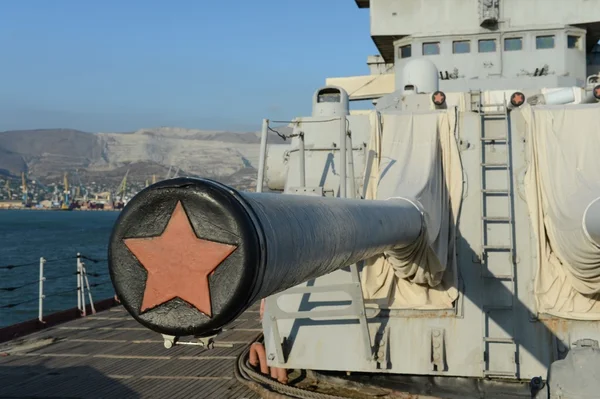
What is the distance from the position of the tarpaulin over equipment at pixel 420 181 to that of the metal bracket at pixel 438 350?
232 mm

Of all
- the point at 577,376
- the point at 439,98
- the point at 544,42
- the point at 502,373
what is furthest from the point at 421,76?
the point at 577,376

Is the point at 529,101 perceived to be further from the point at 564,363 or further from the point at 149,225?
the point at 149,225

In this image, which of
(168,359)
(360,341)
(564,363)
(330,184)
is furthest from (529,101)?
(168,359)

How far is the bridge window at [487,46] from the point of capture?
39.1 feet

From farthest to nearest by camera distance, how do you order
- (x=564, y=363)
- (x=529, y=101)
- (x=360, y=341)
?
1. (x=529, y=101)
2. (x=360, y=341)
3. (x=564, y=363)

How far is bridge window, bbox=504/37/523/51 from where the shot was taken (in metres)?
11.8

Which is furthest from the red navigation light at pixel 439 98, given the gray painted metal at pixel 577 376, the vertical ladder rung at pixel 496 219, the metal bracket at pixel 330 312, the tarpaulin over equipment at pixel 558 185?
the gray painted metal at pixel 577 376

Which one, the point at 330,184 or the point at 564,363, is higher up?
the point at 330,184

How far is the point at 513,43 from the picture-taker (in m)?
11.8

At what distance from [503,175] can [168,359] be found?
426cm

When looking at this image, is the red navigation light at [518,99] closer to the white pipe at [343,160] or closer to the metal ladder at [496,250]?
the metal ladder at [496,250]

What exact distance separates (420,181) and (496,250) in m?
1.19

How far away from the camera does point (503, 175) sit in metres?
6.39

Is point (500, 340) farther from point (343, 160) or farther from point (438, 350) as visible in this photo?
point (343, 160)
